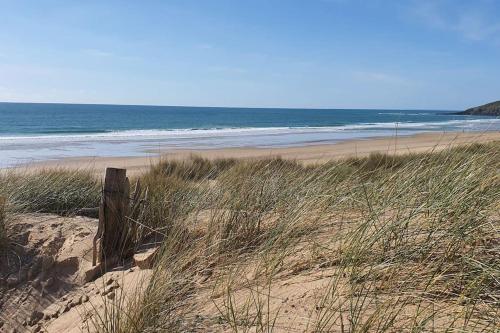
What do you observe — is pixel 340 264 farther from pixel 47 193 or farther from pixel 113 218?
pixel 47 193

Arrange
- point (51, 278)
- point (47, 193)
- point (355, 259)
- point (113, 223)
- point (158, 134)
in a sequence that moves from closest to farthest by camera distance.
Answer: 1. point (355, 259)
2. point (113, 223)
3. point (51, 278)
4. point (47, 193)
5. point (158, 134)

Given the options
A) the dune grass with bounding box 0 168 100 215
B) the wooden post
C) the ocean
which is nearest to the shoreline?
the ocean

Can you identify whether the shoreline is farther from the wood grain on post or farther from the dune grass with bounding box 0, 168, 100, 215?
the wood grain on post

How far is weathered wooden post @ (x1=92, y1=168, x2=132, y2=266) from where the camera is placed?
15.5 ft

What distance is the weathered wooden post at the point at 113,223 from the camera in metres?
4.72

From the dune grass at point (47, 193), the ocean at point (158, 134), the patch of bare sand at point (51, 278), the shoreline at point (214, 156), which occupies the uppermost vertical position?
the dune grass at point (47, 193)

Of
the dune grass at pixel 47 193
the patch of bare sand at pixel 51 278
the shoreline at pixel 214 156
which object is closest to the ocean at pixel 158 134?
the shoreline at pixel 214 156

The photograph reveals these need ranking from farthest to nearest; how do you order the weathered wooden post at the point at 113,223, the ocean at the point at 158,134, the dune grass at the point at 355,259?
1. the ocean at the point at 158,134
2. the weathered wooden post at the point at 113,223
3. the dune grass at the point at 355,259

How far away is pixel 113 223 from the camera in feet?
15.6

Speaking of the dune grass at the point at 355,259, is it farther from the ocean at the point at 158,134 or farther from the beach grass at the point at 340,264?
the ocean at the point at 158,134

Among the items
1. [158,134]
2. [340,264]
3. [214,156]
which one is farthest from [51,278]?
[158,134]

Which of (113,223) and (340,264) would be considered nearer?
(340,264)

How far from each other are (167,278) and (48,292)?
2.13m

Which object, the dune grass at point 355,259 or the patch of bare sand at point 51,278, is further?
the patch of bare sand at point 51,278
